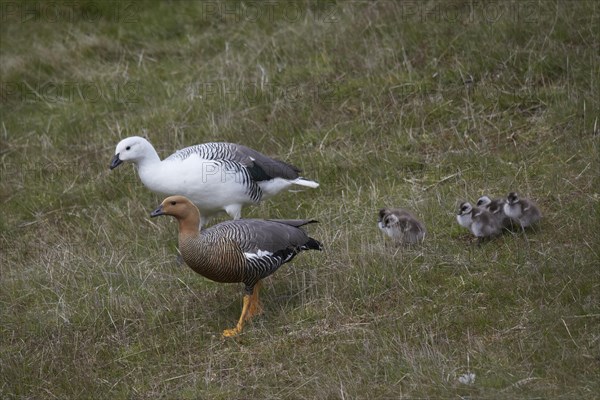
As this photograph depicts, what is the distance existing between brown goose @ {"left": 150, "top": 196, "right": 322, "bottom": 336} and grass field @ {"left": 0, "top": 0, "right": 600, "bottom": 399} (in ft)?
0.85

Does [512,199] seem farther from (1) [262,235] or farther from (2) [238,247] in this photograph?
(2) [238,247]

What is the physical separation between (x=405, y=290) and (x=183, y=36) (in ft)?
26.5

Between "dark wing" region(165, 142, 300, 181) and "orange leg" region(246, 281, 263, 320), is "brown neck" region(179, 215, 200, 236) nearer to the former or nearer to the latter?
"orange leg" region(246, 281, 263, 320)

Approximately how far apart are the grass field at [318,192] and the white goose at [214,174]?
1.52 feet

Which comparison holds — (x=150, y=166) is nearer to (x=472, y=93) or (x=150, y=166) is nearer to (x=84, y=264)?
(x=84, y=264)

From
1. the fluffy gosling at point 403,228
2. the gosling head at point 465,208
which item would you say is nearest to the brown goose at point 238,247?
the fluffy gosling at point 403,228

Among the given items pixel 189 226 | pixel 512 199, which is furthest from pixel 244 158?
pixel 512 199

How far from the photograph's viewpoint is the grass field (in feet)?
22.7

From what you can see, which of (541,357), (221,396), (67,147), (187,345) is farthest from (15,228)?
(541,357)

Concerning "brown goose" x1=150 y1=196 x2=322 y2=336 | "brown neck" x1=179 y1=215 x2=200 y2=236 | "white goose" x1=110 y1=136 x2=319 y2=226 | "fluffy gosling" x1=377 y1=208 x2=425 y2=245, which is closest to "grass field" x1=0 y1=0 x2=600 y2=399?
"fluffy gosling" x1=377 y1=208 x2=425 y2=245

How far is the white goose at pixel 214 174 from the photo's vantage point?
30.7ft

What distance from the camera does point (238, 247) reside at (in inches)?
307

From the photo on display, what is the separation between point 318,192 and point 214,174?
4.42ft

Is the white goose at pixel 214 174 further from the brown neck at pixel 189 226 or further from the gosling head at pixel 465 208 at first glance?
the gosling head at pixel 465 208
